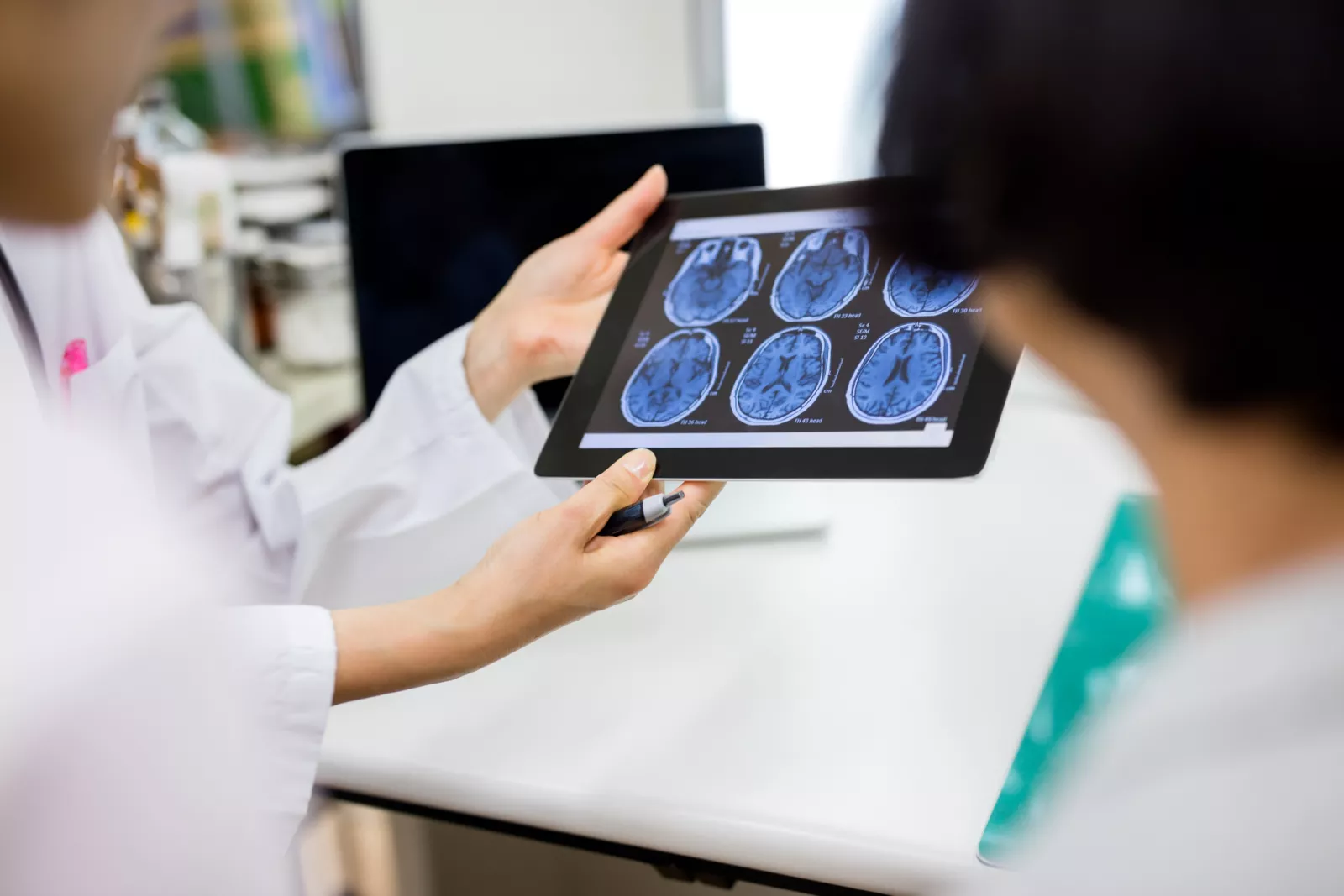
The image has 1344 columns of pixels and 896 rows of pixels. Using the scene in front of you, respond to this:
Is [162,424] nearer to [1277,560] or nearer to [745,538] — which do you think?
[745,538]

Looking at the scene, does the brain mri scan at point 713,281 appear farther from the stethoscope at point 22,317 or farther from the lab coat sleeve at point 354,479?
the stethoscope at point 22,317

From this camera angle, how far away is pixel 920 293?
0.80 meters

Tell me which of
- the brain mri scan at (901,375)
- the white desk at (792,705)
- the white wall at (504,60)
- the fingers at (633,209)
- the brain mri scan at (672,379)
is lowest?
the white desk at (792,705)

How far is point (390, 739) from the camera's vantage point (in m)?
0.85

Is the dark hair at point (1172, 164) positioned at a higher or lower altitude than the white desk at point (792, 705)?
higher

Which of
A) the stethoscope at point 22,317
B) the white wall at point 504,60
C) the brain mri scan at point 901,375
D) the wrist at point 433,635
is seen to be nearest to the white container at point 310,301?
the white wall at point 504,60

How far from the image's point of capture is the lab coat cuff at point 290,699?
0.71 meters

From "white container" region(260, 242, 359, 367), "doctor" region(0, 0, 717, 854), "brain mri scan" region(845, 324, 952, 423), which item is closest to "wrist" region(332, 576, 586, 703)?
"doctor" region(0, 0, 717, 854)

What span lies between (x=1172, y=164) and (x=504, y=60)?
1313 millimetres

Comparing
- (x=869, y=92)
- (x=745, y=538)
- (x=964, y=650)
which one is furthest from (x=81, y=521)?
(x=745, y=538)

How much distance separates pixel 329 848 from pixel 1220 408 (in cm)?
166

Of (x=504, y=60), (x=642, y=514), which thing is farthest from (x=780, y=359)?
(x=504, y=60)

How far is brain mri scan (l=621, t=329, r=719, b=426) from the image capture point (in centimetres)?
83

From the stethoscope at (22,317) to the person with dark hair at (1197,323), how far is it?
74 cm
